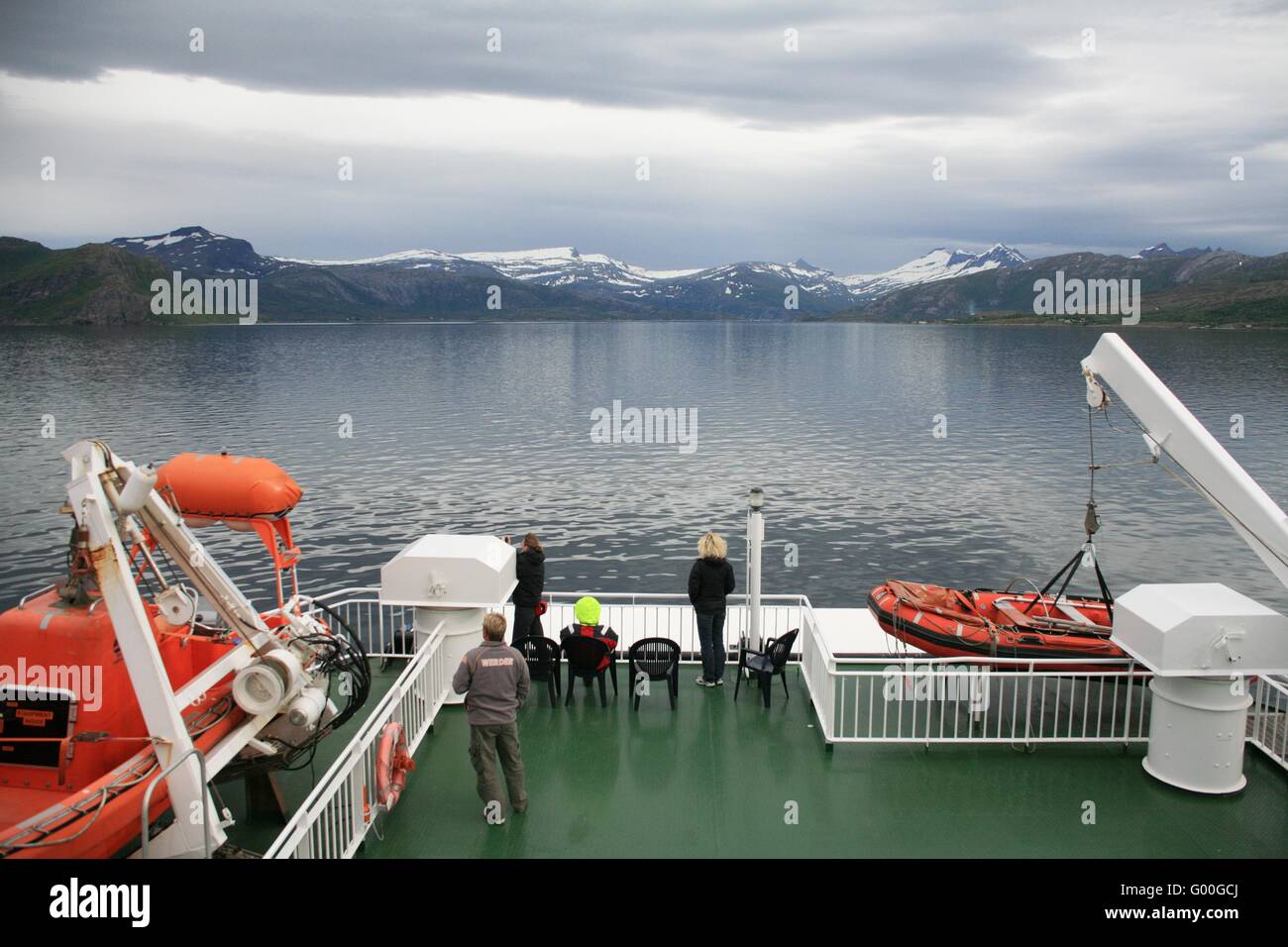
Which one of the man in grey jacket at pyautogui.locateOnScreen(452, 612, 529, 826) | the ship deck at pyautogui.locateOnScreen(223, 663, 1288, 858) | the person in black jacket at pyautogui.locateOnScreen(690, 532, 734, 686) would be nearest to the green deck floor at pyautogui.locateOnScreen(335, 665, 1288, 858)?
the ship deck at pyautogui.locateOnScreen(223, 663, 1288, 858)

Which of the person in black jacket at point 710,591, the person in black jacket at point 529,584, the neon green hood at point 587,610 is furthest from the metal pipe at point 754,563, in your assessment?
the person in black jacket at point 529,584

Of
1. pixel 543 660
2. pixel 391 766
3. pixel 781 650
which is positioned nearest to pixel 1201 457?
pixel 781 650

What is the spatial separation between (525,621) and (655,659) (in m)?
2.09

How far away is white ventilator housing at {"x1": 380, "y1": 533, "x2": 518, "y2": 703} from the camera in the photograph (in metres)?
9.98

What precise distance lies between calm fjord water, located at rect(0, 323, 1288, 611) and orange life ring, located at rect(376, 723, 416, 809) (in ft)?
48.7

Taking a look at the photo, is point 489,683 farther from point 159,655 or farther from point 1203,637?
point 1203,637

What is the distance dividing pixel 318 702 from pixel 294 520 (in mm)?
25470

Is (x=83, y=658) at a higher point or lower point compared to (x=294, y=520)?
higher

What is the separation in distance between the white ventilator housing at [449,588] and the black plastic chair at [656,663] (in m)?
1.57

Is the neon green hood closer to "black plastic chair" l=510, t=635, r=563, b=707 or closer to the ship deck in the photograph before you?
"black plastic chair" l=510, t=635, r=563, b=707

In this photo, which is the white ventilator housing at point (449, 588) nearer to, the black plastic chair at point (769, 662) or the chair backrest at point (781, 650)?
the black plastic chair at point (769, 662)

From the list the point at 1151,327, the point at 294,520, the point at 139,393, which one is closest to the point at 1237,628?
the point at 294,520
